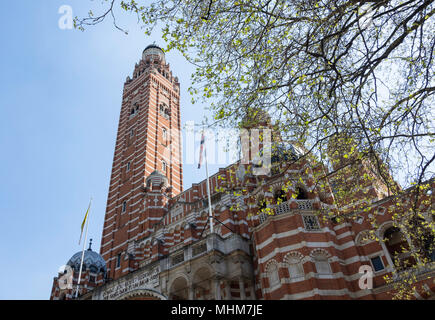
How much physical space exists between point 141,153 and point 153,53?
79.2ft

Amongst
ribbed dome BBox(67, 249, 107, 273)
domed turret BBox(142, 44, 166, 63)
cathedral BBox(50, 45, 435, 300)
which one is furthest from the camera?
domed turret BBox(142, 44, 166, 63)

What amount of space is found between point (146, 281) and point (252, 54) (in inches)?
695

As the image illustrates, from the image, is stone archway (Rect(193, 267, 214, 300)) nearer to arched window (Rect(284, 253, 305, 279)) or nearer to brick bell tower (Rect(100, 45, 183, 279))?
arched window (Rect(284, 253, 305, 279))

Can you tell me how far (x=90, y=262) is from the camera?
3541cm

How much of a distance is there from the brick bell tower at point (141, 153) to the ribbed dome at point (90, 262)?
780 millimetres

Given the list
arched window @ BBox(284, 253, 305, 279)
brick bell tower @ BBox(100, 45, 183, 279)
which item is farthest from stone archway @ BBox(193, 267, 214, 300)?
brick bell tower @ BBox(100, 45, 183, 279)

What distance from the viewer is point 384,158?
35.5 ft

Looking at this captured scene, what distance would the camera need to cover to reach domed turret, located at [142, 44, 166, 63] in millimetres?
58106

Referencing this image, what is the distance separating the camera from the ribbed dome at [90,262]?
34938 millimetres

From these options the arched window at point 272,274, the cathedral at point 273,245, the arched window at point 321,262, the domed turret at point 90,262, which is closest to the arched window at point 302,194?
the cathedral at point 273,245

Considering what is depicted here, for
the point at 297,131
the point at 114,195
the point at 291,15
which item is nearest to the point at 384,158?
the point at 297,131

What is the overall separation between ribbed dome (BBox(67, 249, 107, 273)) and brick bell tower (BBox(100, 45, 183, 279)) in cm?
78

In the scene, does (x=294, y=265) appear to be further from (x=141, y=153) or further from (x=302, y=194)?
(x=141, y=153)

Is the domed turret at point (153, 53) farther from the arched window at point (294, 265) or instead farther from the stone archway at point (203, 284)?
the arched window at point (294, 265)
